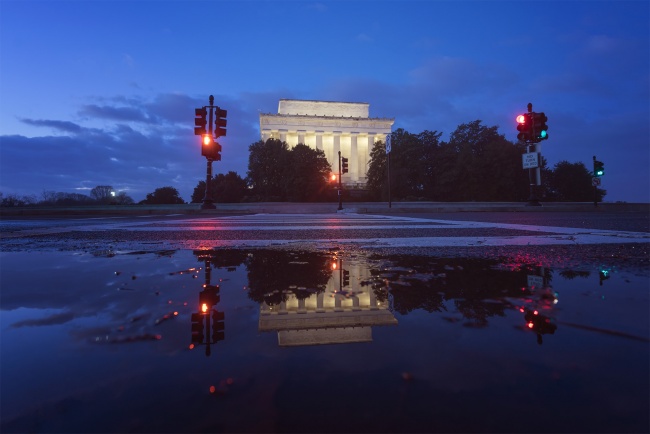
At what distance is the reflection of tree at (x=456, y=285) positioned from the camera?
1.26 meters

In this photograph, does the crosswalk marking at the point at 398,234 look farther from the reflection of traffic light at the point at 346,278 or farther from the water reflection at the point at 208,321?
the water reflection at the point at 208,321

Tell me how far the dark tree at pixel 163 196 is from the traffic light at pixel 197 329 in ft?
129

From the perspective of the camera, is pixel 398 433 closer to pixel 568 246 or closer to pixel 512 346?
pixel 512 346

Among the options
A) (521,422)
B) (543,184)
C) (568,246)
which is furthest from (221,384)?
(543,184)

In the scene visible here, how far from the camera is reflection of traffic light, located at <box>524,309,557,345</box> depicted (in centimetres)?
Result: 99

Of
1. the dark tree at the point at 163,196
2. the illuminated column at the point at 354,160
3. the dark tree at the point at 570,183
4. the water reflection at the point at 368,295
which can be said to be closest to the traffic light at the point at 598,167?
the water reflection at the point at 368,295

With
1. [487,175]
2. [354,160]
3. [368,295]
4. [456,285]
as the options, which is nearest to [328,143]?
[354,160]

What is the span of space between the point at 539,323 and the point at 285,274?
3.79ft

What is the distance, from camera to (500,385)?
0.71m

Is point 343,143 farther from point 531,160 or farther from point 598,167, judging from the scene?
point 531,160

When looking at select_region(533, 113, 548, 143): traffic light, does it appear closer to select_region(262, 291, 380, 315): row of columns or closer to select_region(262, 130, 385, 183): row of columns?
select_region(262, 291, 380, 315): row of columns

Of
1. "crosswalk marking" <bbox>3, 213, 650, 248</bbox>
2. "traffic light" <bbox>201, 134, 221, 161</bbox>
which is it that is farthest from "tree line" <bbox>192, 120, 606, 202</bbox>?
"crosswalk marking" <bbox>3, 213, 650, 248</bbox>

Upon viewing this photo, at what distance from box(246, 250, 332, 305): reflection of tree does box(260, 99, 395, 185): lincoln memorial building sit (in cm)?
6444

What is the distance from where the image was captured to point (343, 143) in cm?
7062
